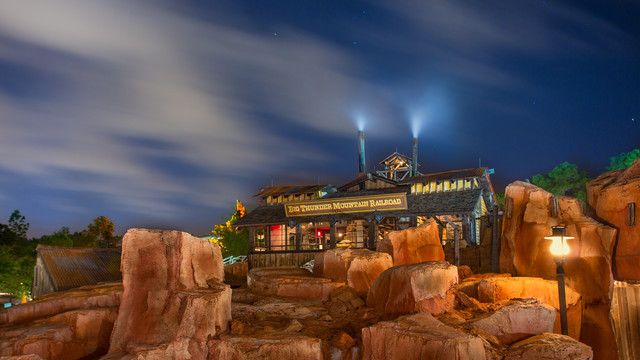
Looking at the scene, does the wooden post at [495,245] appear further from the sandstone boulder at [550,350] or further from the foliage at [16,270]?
the foliage at [16,270]

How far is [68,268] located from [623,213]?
82.9ft

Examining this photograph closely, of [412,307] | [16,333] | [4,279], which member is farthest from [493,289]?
[4,279]

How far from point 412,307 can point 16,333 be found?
1016cm

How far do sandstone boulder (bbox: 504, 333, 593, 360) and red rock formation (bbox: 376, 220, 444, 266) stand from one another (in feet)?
27.2

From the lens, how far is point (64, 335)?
11305 millimetres

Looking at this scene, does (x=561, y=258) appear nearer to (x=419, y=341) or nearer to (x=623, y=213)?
(x=419, y=341)

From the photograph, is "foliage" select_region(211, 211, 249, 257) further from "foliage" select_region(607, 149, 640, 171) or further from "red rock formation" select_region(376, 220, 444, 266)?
"foliage" select_region(607, 149, 640, 171)

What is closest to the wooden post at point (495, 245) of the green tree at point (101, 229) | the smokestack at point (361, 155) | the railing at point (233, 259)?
the railing at point (233, 259)

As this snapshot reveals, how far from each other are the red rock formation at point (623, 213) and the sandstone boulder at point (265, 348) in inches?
391

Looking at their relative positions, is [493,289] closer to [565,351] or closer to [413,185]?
[565,351]

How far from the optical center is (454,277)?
12.3m

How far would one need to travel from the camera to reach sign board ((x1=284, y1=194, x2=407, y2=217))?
88.1ft

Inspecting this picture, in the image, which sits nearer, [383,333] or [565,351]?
[565,351]

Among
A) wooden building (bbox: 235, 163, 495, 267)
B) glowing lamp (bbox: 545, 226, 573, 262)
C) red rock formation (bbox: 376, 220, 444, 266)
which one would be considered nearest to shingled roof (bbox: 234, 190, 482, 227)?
wooden building (bbox: 235, 163, 495, 267)
